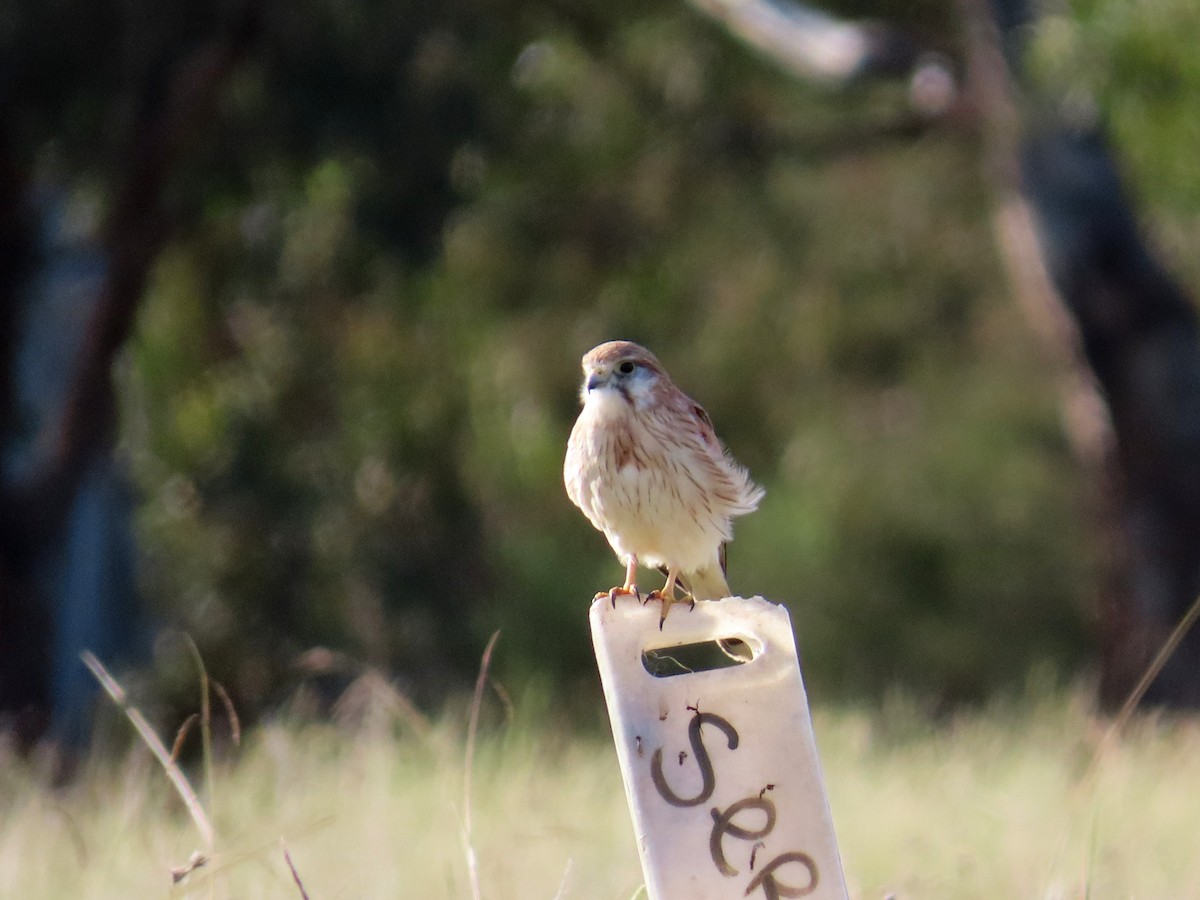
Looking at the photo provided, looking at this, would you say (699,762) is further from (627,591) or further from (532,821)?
(532,821)

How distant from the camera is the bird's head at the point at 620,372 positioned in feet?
12.0

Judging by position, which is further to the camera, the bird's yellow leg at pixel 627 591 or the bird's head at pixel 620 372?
the bird's head at pixel 620 372

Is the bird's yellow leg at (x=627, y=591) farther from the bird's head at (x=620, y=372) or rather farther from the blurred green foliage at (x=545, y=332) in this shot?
the blurred green foliage at (x=545, y=332)

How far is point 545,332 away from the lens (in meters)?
13.4

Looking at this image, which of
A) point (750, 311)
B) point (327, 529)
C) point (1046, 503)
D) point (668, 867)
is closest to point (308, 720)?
point (327, 529)

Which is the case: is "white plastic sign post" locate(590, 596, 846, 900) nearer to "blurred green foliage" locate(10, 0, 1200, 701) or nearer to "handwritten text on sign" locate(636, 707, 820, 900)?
"handwritten text on sign" locate(636, 707, 820, 900)

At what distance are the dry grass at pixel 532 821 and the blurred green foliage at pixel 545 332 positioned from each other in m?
2.45

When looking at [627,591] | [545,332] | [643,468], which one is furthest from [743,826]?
[545,332]

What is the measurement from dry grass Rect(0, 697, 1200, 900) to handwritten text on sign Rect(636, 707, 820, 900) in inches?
17.0

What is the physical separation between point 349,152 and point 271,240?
197 cm

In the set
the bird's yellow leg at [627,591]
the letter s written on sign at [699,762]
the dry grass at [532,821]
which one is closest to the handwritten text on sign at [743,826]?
the letter s written on sign at [699,762]

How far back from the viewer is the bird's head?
3.67 m

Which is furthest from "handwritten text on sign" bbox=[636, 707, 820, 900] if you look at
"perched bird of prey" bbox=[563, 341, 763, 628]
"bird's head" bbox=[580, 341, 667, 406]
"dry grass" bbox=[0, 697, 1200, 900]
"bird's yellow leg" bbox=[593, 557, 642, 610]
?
"bird's head" bbox=[580, 341, 667, 406]

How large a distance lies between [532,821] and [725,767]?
177cm
